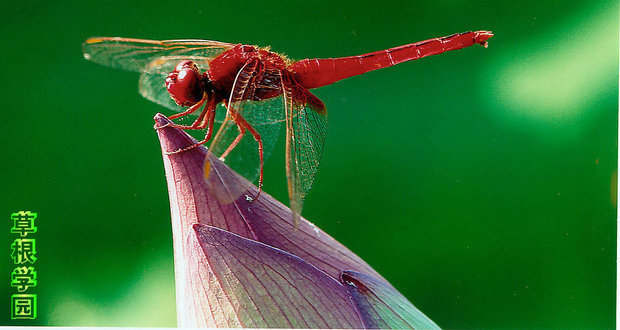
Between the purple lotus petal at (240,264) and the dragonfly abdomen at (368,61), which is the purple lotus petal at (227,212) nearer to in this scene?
the purple lotus petal at (240,264)

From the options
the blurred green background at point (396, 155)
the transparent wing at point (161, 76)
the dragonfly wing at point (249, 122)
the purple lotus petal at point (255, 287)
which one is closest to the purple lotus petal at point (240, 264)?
the purple lotus petal at point (255, 287)

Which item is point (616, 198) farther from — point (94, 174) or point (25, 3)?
point (25, 3)

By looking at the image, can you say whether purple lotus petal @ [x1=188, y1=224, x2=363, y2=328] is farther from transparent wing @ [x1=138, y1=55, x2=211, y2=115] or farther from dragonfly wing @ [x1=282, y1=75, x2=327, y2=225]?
transparent wing @ [x1=138, y1=55, x2=211, y2=115]

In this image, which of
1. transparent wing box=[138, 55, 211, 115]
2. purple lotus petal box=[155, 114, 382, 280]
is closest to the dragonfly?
transparent wing box=[138, 55, 211, 115]

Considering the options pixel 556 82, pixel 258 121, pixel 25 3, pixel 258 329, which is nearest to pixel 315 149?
pixel 258 121

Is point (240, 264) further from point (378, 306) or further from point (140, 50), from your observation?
point (140, 50)

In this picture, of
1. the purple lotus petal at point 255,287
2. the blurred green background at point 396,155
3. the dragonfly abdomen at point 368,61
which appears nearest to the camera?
the purple lotus petal at point 255,287
